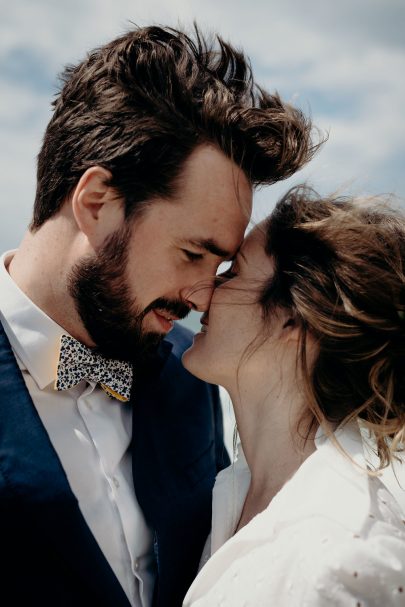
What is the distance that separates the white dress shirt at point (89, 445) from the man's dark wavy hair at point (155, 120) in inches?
20.4

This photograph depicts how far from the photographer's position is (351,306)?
220 centimetres

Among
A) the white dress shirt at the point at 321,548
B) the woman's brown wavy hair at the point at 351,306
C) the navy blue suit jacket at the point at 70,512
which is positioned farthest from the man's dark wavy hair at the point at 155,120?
the white dress shirt at the point at 321,548

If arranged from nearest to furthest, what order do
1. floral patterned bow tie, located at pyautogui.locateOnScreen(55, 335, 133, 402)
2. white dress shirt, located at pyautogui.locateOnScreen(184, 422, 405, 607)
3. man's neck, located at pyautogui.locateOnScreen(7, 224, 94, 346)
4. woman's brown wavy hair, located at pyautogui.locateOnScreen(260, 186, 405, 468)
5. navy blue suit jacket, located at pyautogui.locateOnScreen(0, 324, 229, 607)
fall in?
white dress shirt, located at pyautogui.locateOnScreen(184, 422, 405, 607)
navy blue suit jacket, located at pyautogui.locateOnScreen(0, 324, 229, 607)
woman's brown wavy hair, located at pyautogui.locateOnScreen(260, 186, 405, 468)
floral patterned bow tie, located at pyautogui.locateOnScreen(55, 335, 133, 402)
man's neck, located at pyautogui.locateOnScreen(7, 224, 94, 346)

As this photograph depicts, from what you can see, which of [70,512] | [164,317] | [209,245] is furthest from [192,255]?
[70,512]

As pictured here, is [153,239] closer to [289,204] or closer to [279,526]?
[289,204]

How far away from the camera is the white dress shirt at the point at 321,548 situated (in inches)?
64.1

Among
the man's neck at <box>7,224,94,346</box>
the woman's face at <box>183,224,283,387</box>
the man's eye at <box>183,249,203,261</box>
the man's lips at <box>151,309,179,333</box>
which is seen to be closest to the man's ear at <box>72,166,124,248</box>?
the man's neck at <box>7,224,94,346</box>

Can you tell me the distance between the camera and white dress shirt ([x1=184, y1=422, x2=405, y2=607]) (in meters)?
1.63

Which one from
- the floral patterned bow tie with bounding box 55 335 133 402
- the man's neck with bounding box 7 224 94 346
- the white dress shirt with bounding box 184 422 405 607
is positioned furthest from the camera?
the man's neck with bounding box 7 224 94 346

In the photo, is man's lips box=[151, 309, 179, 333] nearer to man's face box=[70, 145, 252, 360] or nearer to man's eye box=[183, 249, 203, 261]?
man's face box=[70, 145, 252, 360]

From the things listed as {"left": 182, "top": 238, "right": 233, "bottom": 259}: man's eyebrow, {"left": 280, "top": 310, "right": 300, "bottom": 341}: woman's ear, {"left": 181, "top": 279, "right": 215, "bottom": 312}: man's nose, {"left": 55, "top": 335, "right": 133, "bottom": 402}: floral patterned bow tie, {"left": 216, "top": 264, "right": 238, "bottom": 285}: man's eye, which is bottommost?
{"left": 55, "top": 335, "right": 133, "bottom": 402}: floral patterned bow tie

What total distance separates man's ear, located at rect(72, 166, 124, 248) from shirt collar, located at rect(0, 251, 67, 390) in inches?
13.5

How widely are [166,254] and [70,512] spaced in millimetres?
1010

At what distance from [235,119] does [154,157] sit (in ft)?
1.16
